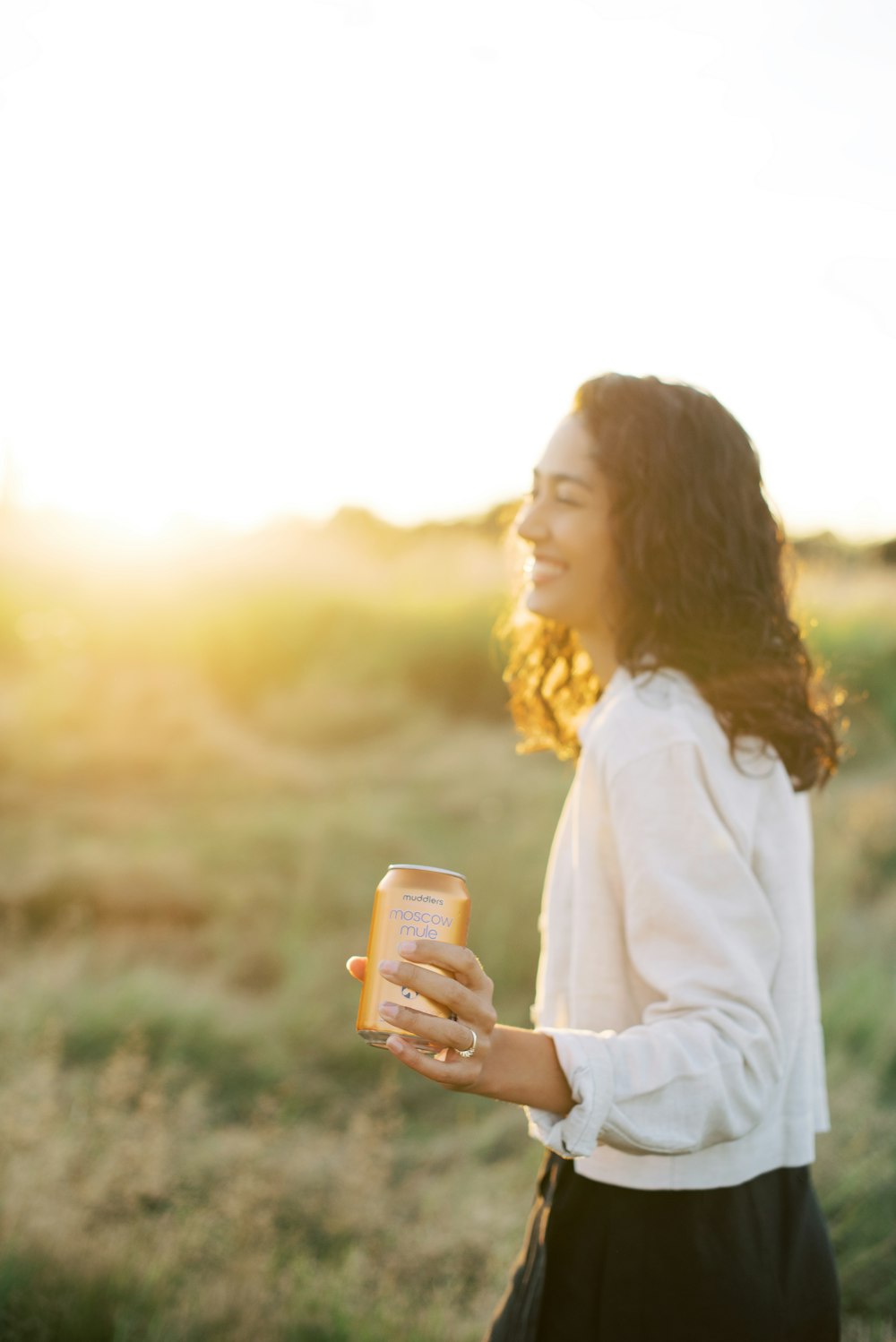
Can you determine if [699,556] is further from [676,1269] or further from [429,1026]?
[676,1269]

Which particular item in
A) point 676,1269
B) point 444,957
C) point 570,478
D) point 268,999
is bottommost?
point 268,999

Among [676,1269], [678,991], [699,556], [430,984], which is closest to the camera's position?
[430,984]

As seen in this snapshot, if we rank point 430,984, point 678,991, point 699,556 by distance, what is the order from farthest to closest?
point 699,556 → point 678,991 → point 430,984

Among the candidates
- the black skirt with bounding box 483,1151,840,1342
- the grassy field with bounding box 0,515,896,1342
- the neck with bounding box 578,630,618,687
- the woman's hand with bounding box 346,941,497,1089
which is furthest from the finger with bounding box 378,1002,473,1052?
the grassy field with bounding box 0,515,896,1342

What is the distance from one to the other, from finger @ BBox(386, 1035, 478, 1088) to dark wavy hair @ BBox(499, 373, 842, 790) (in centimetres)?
57

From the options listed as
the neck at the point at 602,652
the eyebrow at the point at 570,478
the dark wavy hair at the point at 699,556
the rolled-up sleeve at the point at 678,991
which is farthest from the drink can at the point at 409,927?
the eyebrow at the point at 570,478

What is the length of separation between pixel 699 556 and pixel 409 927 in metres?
0.73

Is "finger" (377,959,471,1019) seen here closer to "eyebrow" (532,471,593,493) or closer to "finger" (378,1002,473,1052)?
"finger" (378,1002,473,1052)

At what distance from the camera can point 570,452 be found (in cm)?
171

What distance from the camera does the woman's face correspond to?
1677 millimetres

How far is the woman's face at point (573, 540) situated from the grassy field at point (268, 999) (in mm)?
1866

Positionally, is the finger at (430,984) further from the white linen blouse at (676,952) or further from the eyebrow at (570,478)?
the eyebrow at (570,478)

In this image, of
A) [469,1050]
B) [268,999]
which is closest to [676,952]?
[469,1050]

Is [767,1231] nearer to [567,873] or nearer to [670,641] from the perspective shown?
[567,873]
